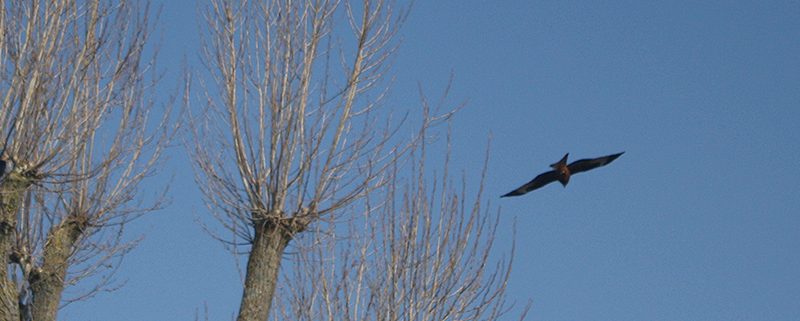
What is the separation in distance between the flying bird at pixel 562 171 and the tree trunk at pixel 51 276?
5.43 metres

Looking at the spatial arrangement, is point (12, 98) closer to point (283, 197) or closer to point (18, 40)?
point (18, 40)

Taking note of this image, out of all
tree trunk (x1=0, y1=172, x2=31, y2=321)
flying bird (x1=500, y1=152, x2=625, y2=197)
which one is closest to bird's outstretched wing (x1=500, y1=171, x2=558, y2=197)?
flying bird (x1=500, y1=152, x2=625, y2=197)

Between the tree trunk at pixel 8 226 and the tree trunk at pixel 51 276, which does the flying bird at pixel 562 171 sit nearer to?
the tree trunk at pixel 8 226

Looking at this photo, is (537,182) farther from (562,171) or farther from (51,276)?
(51,276)

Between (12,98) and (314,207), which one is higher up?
(12,98)

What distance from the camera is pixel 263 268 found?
5.79 meters

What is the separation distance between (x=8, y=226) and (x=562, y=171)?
4554 millimetres

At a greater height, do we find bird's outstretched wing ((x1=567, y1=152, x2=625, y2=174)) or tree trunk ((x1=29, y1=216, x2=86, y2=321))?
tree trunk ((x1=29, y1=216, x2=86, y2=321))

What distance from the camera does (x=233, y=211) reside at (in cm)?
612

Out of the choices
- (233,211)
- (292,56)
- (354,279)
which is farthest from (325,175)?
(354,279)

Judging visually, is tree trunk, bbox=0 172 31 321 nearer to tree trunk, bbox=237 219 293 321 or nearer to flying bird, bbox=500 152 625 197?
tree trunk, bbox=237 219 293 321

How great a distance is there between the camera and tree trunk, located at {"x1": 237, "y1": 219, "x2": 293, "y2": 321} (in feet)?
18.6

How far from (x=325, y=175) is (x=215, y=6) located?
2036 millimetres

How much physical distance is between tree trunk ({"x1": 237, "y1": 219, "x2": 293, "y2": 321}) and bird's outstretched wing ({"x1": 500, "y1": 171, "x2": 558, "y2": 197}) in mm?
2356
